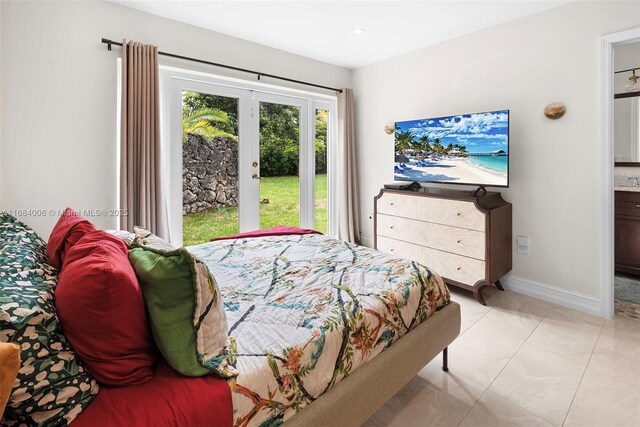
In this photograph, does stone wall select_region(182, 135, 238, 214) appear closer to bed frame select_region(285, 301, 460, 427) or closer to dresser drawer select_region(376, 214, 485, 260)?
dresser drawer select_region(376, 214, 485, 260)

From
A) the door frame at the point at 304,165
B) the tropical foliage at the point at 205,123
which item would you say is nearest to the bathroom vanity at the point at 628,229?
the door frame at the point at 304,165

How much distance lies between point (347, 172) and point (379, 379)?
3.20 metres

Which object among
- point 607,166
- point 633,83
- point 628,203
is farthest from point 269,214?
point 633,83

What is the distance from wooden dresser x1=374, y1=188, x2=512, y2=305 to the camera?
2.86 m

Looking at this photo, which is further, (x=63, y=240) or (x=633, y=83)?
(x=633, y=83)

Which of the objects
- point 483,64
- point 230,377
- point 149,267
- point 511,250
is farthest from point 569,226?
point 149,267

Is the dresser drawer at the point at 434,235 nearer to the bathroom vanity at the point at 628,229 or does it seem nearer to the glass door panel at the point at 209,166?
the glass door panel at the point at 209,166

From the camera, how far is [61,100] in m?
2.52

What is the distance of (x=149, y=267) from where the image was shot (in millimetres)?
1036

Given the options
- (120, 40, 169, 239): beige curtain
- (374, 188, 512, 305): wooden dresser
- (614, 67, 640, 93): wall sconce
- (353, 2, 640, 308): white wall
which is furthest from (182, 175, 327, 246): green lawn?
(614, 67, 640, 93): wall sconce

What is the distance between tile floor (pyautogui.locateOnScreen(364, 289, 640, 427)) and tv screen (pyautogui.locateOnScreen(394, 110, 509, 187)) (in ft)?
4.13

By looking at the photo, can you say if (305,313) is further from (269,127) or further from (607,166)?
(269,127)

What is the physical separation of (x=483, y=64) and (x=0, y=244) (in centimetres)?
379

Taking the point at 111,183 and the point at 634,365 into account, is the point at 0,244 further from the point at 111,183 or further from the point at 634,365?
the point at 634,365
